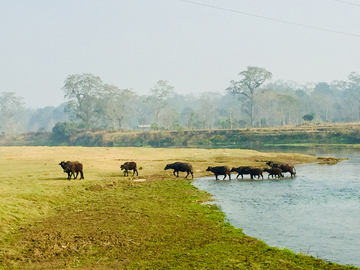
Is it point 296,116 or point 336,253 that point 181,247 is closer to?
point 336,253

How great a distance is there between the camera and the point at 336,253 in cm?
1005

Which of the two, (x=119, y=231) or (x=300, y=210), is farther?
(x=300, y=210)

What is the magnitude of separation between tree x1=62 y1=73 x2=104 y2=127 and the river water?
8357 centimetres

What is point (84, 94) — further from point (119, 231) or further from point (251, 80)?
point (119, 231)

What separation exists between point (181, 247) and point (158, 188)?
32.0 ft

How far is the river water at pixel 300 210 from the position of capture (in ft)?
35.5

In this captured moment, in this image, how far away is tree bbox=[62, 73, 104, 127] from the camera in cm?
10244

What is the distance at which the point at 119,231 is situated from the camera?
38.3ft

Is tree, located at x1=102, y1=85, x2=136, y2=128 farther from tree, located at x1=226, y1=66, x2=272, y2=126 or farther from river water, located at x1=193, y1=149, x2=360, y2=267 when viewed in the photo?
river water, located at x1=193, y1=149, x2=360, y2=267

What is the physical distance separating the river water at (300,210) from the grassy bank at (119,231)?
0.85 metres

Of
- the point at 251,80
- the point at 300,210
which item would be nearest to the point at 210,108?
the point at 251,80

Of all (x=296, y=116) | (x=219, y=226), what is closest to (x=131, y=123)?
(x=296, y=116)

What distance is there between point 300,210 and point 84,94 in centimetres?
9442

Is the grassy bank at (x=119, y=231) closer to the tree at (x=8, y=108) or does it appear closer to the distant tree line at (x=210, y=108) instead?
the distant tree line at (x=210, y=108)
